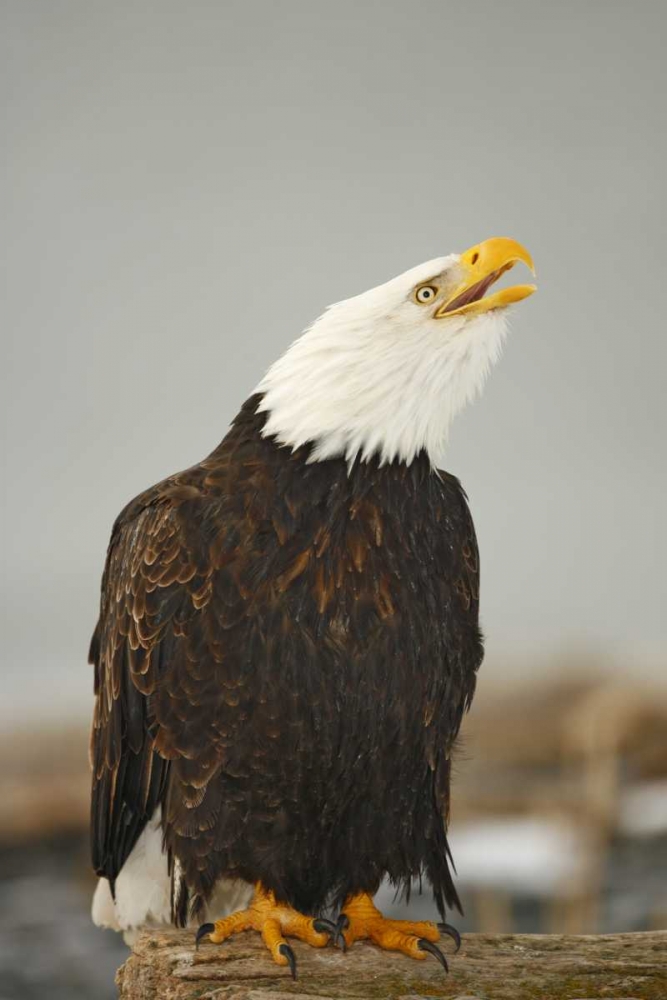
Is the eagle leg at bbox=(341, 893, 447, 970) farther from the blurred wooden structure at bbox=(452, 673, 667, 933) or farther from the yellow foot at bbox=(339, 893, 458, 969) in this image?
the blurred wooden structure at bbox=(452, 673, 667, 933)

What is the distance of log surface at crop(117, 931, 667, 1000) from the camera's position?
3.49 metres

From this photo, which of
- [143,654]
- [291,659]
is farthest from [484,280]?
[143,654]

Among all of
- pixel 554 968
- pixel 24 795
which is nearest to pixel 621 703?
pixel 24 795

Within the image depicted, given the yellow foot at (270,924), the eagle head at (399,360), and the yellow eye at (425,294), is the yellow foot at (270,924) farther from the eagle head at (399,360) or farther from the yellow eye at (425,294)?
the yellow eye at (425,294)

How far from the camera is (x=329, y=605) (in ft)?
11.3

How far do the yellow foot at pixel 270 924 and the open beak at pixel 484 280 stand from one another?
5.66 feet

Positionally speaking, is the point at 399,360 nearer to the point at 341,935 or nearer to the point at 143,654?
the point at 143,654

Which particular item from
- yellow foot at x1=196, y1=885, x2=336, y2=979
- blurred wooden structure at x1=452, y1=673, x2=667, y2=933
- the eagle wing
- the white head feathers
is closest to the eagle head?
the white head feathers

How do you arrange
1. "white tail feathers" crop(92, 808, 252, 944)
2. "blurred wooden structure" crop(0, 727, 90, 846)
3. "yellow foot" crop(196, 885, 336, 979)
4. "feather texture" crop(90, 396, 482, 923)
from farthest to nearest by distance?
1. "blurred wooden structure" crop(0, 727, 90, 846)
2. "white tail feathers" crop(92, 808, 252, 944)
3. "yellow foot" crop(196, 885, 336, 979)
4. "feather texture" crop(90, 396, 482, 923)

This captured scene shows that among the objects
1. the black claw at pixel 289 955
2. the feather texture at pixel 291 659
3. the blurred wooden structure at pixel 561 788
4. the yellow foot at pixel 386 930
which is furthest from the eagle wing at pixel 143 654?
the blurred wooden structure at pixel 561 788

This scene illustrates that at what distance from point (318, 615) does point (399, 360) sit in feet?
2.38

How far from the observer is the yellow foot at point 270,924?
11.8ft

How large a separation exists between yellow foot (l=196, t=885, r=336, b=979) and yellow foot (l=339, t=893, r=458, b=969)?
0.08 metres

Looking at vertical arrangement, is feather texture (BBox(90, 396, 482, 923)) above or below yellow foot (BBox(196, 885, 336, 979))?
above
